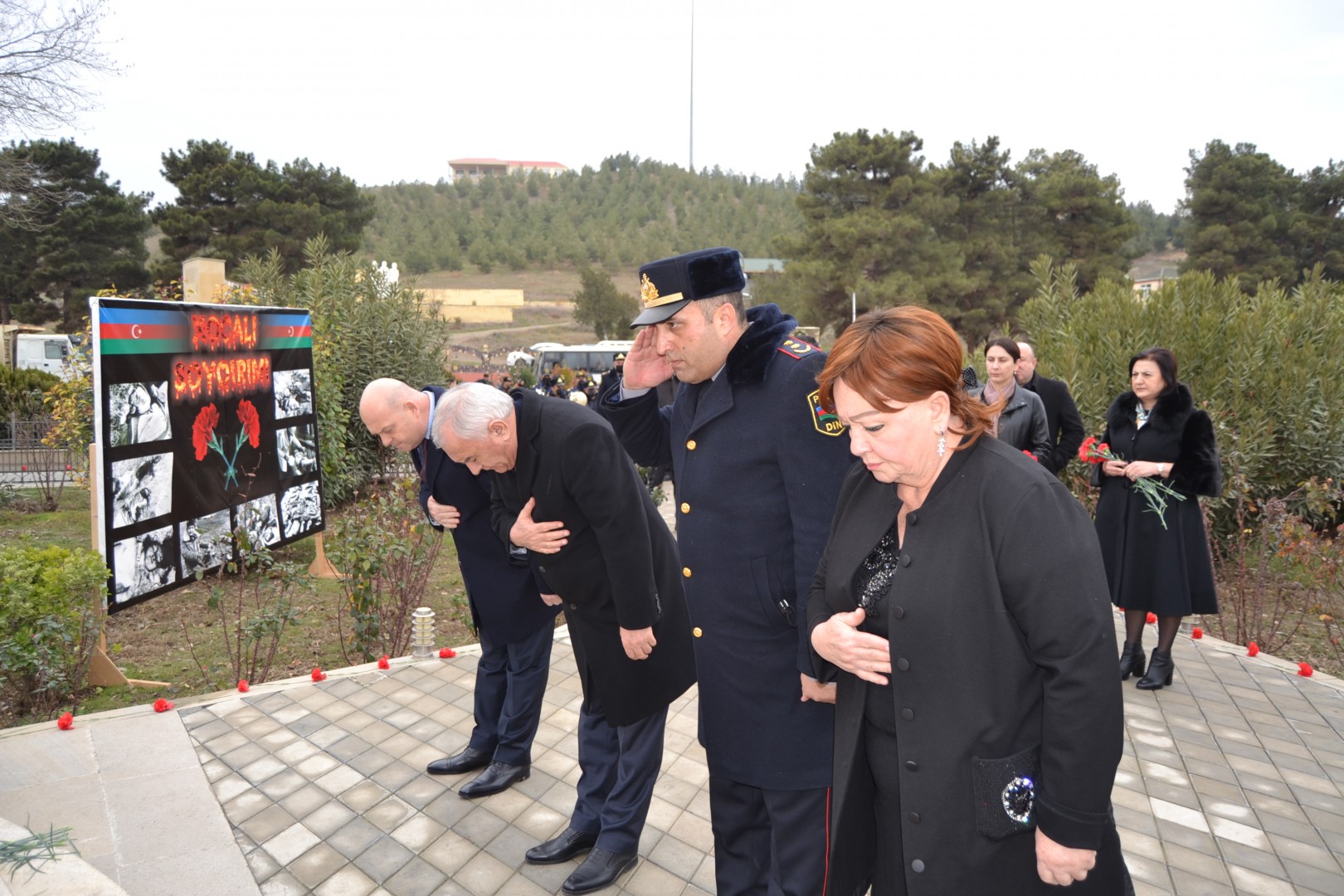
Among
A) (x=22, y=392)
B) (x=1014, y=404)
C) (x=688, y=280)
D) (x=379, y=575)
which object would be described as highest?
(x=688, y=280)

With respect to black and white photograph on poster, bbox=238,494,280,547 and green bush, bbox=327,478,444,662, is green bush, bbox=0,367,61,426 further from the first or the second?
green bush, bbox=327,478,444,662

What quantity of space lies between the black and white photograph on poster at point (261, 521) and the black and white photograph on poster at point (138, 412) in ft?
3.21

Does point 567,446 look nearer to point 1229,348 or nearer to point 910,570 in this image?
point 910,570

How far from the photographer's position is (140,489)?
16.3 ft

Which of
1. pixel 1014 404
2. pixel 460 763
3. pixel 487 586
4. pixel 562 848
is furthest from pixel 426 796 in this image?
pixel 1014 404

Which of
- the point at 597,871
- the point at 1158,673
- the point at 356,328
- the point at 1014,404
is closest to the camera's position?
the point at 597,871

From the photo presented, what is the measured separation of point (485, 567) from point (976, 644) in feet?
7.69

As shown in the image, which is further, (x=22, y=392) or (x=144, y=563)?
(x=22, y=392)

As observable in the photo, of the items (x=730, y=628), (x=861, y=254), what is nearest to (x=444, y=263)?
(x=861, y=254)

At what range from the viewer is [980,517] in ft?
5.33

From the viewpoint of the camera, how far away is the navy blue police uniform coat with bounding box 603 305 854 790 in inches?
86.4

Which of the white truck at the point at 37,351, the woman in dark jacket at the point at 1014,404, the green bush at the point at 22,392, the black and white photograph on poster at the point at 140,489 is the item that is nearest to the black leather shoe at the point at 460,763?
the black and white photograph on poster at the point at 140,489

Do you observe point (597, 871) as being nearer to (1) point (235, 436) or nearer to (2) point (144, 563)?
(2) point (144, 563)

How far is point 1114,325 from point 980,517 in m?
8.57
